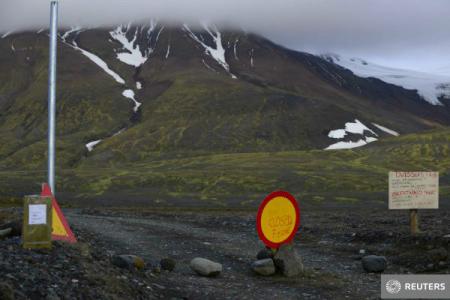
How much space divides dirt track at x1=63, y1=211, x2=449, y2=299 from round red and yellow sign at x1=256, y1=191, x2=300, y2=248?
103cm

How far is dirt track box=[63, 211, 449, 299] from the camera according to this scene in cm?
1358

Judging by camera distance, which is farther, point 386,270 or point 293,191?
point 293,191

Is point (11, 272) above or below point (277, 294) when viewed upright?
above

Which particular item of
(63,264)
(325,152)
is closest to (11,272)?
(63,264)

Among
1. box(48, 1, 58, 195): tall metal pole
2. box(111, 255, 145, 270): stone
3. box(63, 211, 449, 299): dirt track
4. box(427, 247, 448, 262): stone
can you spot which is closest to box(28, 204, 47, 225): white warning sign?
box(48, 1, 58, 195): tall metal pole

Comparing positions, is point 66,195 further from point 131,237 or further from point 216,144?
point 216,144

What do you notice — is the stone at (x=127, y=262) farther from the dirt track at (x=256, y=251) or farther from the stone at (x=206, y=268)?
the stone at (x=206, y=268)

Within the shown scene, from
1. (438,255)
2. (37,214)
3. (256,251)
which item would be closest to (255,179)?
(256,251)

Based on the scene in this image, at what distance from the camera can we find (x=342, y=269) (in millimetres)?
17656

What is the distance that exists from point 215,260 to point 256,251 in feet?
8.83

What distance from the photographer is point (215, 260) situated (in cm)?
1881

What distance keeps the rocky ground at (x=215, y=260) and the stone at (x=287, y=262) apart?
23 cm

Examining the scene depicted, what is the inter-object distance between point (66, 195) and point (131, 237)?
66695 millimetres

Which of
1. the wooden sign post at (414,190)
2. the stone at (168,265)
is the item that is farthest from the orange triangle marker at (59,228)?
the wooden sign post at (414,190)
